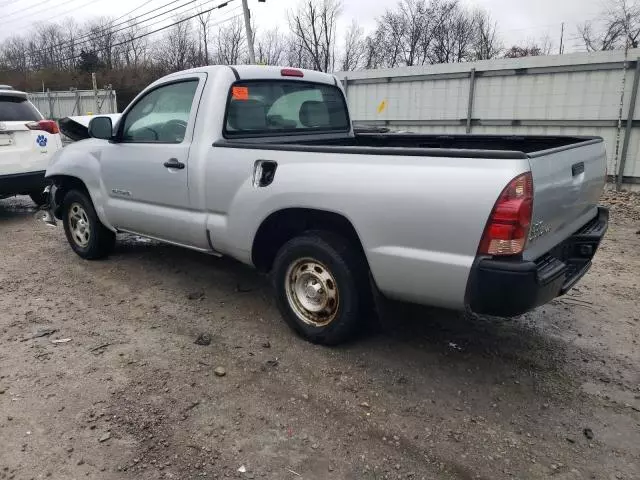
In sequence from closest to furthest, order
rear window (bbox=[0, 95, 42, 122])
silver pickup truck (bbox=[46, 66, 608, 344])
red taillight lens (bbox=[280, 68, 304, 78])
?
1. silver pickup truck (bbox=[46, 66, 608, 344])
2. red taillight lens (bbox=[280, 68, 304, 78])
3. rear window (bbox=[0, 95, 42, 122])

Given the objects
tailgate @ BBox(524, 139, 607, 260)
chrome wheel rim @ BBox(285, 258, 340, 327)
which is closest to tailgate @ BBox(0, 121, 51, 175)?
chrome wheel rim @ BBox(285, 258, 340, 327)

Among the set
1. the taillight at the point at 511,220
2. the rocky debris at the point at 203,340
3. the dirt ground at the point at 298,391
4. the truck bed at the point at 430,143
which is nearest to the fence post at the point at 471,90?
the truck bed at the point at 430,143

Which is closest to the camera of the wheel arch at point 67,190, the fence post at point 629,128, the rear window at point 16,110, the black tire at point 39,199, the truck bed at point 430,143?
the truck bed at point 430,143

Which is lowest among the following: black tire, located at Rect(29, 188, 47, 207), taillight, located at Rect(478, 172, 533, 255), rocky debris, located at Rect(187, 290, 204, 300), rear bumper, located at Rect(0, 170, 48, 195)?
rocky debris, located at Rect(187, 290, 204, 300)

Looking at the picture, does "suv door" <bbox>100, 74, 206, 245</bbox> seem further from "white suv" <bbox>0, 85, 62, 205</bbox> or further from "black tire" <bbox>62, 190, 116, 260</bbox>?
"white suv" <bbox>0, 85, 62, 205</bbox>

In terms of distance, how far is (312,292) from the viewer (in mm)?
3596

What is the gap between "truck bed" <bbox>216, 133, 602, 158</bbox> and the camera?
2844 mm

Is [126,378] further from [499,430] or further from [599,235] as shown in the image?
[599,235]

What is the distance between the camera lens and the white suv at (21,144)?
7086mm

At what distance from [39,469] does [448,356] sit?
2.51 metres

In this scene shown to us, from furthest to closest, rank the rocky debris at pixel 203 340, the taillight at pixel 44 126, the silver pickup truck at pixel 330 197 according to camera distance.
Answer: the taillight at pixel 44 126
the rocky debris at pixel 203 340
the silver pickup truck at pixel 330 197

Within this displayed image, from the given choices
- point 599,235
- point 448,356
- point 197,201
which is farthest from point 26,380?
point 599,235

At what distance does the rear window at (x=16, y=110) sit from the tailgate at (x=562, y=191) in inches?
284

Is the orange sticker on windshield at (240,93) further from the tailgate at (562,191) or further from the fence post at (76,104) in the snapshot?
the fence post at (76,104)
